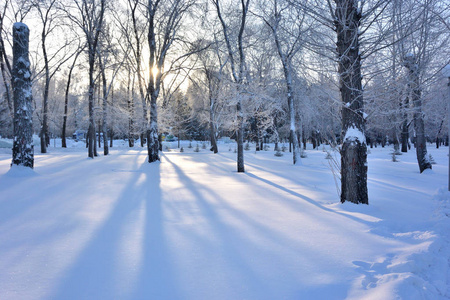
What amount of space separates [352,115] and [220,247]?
3.63m

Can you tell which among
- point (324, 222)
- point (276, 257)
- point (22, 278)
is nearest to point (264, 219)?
point (324, 222)

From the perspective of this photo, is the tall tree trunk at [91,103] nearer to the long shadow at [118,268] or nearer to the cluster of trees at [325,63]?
the cluster of trees at [325,63]

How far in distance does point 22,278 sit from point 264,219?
121 inches

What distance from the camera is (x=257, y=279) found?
2477 mm

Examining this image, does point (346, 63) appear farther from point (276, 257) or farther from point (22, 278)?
point (22, 278)

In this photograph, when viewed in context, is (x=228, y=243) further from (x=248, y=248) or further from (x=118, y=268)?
(x=118, y=268)

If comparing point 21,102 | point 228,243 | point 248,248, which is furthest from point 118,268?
point 21,102

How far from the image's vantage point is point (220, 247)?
10.5ft

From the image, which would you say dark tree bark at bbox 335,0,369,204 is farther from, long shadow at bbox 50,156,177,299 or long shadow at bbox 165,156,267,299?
long shadow at bbox 50,156,177,299

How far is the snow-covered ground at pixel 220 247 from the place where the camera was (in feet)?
7.60

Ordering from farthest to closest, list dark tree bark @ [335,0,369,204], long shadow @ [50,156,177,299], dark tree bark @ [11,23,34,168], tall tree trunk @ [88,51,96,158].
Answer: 1. tall tree trunk @ [88,51,96,158]
2. dark tree bark @ [11,23,34,168]
3. dark tree bark @ [335,0,369,204]
4. long shadow @ [50,156,177,299]

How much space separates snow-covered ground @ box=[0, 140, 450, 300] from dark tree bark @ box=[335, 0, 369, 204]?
0.37 m

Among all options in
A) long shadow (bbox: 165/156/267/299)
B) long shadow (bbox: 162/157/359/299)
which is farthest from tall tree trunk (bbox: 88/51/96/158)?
long shadow (bbox: 162/157/359/299)

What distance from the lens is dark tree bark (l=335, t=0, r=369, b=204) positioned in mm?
5043
